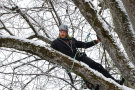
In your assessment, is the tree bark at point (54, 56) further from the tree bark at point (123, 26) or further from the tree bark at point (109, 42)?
the tree bark at point (123, 26)

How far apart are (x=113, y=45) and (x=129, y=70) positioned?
1.29 ft

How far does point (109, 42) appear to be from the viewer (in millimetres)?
2646

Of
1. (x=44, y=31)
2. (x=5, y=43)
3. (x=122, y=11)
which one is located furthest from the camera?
(x=44, y=31)

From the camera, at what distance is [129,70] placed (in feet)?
8.33

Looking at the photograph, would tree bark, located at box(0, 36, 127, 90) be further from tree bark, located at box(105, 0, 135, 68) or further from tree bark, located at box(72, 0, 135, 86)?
tree bark, located at box(105, 0, 135, 68)

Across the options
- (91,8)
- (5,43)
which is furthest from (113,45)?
(5,43)

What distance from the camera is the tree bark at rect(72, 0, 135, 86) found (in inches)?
101

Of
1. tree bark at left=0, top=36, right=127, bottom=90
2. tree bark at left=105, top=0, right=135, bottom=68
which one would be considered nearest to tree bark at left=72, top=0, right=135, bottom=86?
tree bark at left=105, top=0, right=135, bottom=68

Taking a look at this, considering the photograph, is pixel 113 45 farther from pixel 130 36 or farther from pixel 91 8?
pixel 91 8

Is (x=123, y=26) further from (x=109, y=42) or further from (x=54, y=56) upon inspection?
(x=54, y=56)

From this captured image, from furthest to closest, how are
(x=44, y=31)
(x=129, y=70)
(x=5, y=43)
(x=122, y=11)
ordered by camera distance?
(x=44, y=31) → (x=122, y=11) → (x=129, y=70) → (x=5, y=43)

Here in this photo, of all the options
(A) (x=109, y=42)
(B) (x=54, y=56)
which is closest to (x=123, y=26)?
(A) (x=109, y=42)

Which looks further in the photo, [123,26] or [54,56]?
Result: [123,26]

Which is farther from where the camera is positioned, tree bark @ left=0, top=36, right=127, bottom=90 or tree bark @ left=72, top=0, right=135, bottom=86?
tree bark @ left=72, top=0, right=135, bottom=86
